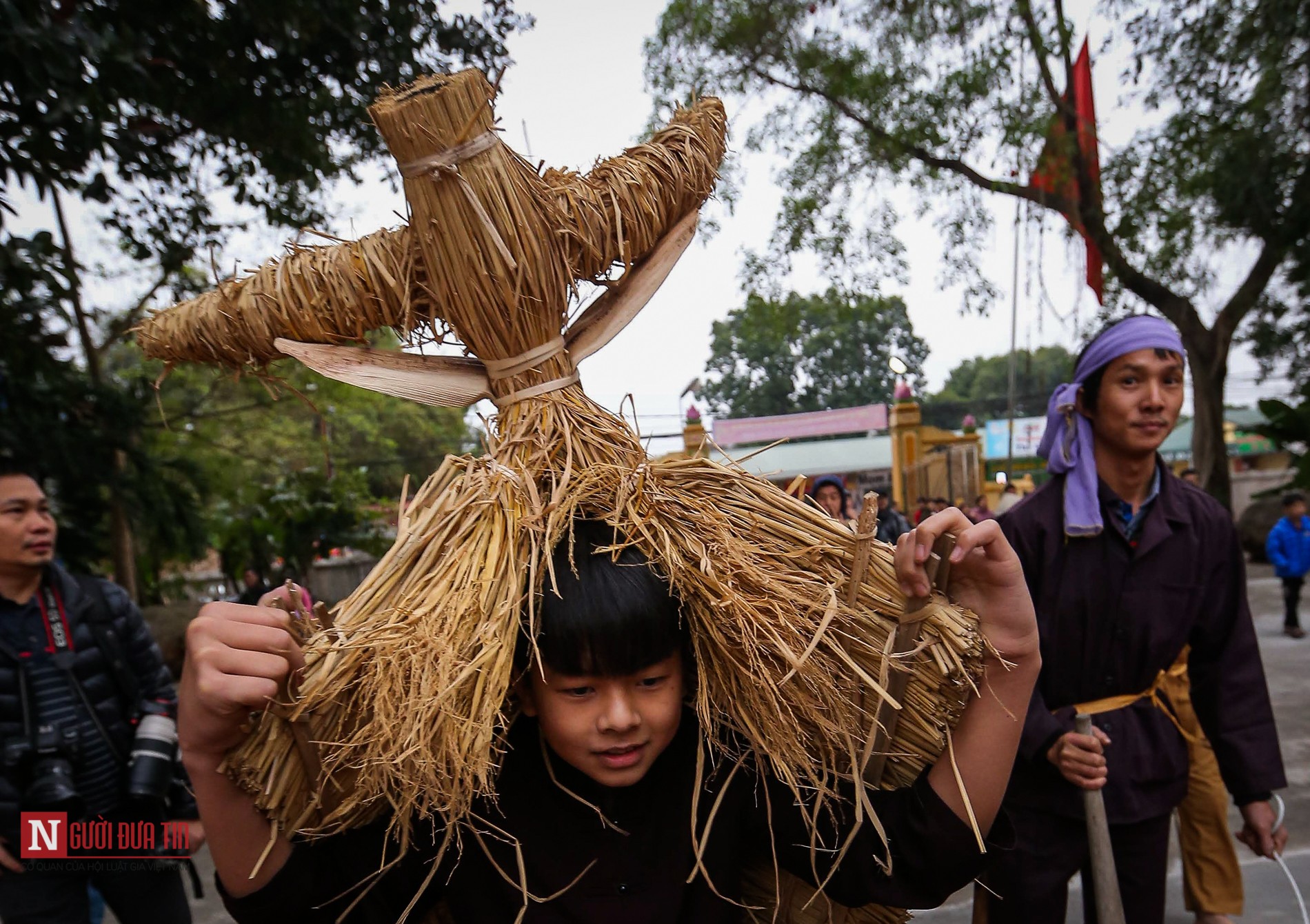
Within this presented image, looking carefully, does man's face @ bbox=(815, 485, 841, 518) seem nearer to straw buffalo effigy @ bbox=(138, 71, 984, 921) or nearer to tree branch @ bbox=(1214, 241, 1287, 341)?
straw buffalo effigy @ bbox=(138, 71, 984, 921)

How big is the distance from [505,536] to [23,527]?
1877 mm

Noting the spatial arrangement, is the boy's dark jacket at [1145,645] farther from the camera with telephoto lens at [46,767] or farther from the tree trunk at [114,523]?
the tree trunk at [114,523]

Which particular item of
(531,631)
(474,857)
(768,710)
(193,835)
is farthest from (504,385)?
(193,835)

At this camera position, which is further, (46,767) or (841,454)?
(841,454)

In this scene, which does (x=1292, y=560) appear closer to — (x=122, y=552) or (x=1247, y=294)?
(x=1247, y=294)

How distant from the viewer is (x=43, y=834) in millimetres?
2258

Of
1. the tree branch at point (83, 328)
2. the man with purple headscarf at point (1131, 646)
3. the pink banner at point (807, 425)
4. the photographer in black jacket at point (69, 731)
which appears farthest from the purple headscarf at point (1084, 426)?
the pink banner at point (807, 425)

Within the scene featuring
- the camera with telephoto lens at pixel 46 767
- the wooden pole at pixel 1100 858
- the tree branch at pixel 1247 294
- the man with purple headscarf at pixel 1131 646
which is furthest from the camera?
the tree branch at pixel 1247 294

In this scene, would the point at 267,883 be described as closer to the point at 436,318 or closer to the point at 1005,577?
the point at 436,318

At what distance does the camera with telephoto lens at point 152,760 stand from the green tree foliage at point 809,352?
2.78 meters

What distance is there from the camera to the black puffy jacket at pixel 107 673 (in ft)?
7.64

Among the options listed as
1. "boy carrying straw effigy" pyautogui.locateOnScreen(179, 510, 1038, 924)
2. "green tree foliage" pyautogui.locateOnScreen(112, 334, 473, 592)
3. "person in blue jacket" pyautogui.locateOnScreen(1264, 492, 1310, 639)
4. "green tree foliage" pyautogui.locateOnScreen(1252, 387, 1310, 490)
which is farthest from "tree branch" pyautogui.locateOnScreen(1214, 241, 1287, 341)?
"boy carrying straw effigy" pyautogui.locateOnScreen(179, 510, 1038, 924)

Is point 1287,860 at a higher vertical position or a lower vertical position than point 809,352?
lower

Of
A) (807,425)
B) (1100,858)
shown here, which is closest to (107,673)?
(1100,858)
